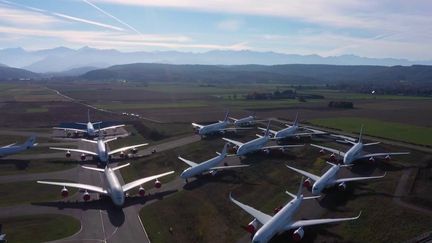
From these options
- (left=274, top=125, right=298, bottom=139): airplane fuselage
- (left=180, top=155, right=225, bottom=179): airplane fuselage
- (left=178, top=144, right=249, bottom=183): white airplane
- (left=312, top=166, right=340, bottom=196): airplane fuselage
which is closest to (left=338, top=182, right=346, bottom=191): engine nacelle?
(left=312, top=166, right=340, bottom=196): airplane fuselage

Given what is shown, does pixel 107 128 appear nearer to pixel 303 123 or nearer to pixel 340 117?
pixel 303 123

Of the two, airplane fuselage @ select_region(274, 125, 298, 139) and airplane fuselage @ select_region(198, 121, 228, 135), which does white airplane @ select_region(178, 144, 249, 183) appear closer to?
airplane fuselage @ select_region(274, 125, 298, 139)

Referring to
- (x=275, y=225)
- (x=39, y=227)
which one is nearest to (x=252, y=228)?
(x=275, y=225)

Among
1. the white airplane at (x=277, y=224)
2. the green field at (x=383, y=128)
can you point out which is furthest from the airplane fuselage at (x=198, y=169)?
the green field at (x=383, y=128)

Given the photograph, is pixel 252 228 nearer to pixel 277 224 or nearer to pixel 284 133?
pixel 277 224

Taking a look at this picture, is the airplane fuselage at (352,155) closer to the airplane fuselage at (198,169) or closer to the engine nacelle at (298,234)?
the airplane fuselage at (198,169)

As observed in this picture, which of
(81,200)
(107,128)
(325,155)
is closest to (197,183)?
(81,200)
